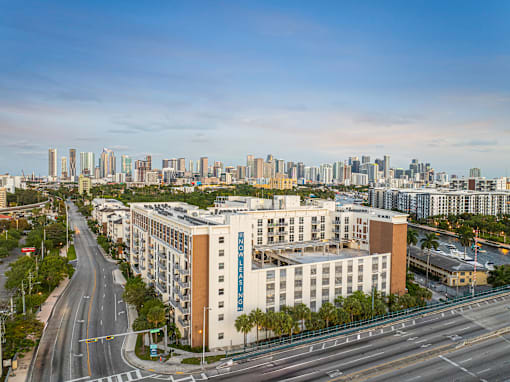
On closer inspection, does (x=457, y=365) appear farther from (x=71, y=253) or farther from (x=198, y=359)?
(x=71, y=253)

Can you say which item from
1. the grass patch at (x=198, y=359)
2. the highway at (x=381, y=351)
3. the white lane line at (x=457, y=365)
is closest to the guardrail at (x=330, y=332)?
the highway at (x=381, y=351)

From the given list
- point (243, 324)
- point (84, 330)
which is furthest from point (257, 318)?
point (84, 330)

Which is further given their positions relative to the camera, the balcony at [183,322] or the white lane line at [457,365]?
the balcony at [183,322]

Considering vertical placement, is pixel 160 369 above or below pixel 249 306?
below

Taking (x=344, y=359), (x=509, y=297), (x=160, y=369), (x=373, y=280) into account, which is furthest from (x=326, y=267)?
(x=509, y=297)

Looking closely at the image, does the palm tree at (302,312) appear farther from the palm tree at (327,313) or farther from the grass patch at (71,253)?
the grass patch at (71,253)

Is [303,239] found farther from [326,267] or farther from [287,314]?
[287,314]

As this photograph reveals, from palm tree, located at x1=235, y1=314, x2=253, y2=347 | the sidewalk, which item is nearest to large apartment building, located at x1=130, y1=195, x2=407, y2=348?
palm tree, located at x1=235, y1=314, x2=253, y2=347
